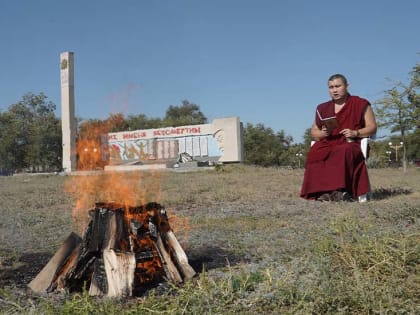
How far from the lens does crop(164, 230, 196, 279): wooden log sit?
317 cm

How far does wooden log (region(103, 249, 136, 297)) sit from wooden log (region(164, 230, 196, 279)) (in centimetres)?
46

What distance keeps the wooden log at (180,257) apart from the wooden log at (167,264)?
68 mm

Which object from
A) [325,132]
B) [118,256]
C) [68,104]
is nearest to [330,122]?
[325,132]

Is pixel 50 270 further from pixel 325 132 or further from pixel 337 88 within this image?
pixel 337 88

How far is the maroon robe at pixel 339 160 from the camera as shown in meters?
7.00

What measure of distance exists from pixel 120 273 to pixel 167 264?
440 millimetres

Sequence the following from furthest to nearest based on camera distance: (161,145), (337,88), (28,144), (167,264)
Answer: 1. (28,144)
2. (161,145)
3. (337,88)
4. (167,264)

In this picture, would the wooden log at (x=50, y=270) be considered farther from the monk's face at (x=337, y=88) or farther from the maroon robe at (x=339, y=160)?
the monk's face at (x=337, y=88)

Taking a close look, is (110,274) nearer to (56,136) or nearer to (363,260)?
(363,260)

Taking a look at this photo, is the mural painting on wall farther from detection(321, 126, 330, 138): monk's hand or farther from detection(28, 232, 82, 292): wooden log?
detection(28, 232, 82, 292): wooden log

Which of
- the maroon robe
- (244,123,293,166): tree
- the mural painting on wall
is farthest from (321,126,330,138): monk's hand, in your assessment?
(244,123,293,166): tree

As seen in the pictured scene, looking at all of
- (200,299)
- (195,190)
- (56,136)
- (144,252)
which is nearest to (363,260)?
(200,299)

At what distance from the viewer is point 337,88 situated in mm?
7293

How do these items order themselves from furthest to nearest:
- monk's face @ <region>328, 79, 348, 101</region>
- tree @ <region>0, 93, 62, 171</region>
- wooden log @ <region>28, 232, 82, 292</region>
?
tree @ <region>0, 93, 62, 171</region> < monk's face @ <region>328, 79, 348, 101</region> < wooden log @ <region>28, 232, 82, 292</region>
